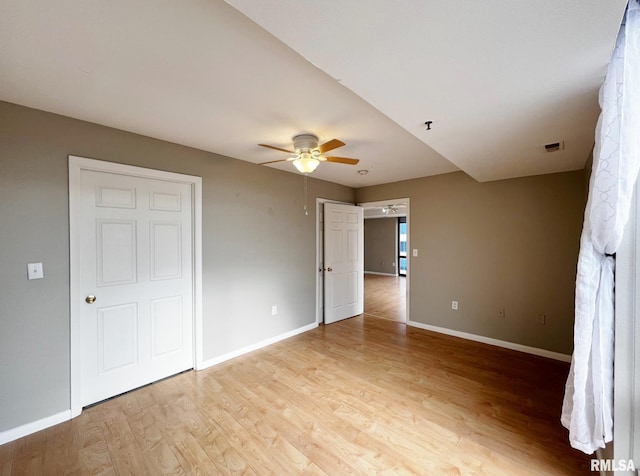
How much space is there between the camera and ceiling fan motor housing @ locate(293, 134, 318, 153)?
2.34m

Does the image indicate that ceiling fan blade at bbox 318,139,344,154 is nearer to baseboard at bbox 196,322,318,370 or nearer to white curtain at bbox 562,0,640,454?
white curtain at bbox 562,0,640,454

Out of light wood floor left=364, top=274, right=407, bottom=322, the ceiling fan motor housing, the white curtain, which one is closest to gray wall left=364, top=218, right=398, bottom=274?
light wood floor left=364, top=274, right=407, bottom=322

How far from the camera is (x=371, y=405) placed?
7.34 ft

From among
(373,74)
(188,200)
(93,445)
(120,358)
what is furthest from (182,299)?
(373,74)

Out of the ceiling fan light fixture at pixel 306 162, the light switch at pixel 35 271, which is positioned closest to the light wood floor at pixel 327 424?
the light switch at pixel 35 271

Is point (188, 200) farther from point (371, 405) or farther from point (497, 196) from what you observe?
point (497, 196)

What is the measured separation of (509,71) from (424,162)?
2.13 metres

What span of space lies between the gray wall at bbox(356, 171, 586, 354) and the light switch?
14.2 feet

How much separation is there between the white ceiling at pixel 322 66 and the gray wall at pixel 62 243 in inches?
9.4

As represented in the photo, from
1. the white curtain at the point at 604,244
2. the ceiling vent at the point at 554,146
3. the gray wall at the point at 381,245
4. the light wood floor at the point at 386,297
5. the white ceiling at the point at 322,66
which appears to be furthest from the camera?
the gray wall at the point at 381,245

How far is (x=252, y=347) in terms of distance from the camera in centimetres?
335

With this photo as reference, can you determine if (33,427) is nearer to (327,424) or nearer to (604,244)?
(327,424)

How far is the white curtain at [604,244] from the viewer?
1.16 metres

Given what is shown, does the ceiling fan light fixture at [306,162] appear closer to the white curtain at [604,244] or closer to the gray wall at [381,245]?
the white curtain at [604,244]
